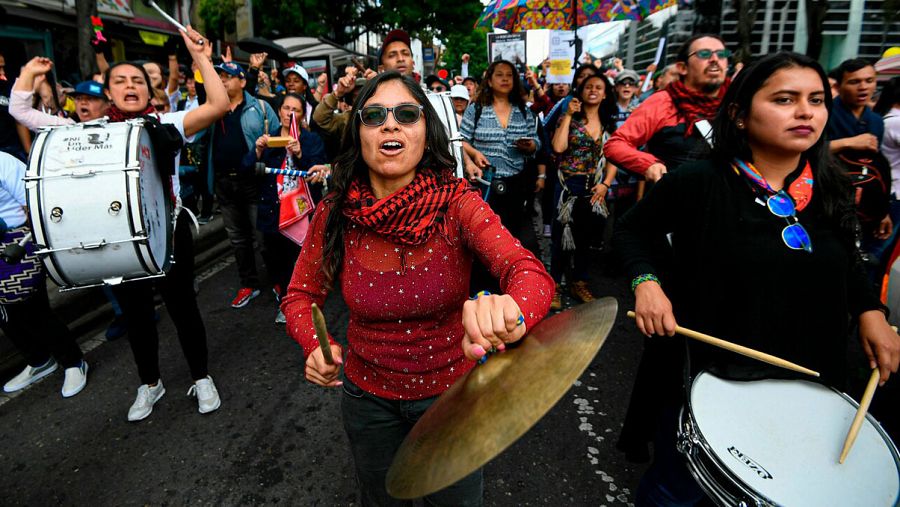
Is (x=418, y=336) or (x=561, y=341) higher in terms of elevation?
(x=561, y=341)

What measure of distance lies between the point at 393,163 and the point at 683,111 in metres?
2.35

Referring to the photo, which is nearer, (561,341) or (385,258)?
(561,341)

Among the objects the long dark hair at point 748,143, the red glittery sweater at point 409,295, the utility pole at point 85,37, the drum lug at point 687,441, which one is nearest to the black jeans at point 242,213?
the red glittery sweater at point 409,295

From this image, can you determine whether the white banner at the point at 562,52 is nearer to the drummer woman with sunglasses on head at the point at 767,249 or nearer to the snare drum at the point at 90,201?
the drummer woman with sunglasses on head at the point at 767,249

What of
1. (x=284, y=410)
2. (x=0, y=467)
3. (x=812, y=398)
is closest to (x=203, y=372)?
(x=284, y=410)

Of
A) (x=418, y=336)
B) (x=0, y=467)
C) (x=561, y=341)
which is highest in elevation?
(x=561, y=341)

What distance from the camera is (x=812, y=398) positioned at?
1530 millimetres

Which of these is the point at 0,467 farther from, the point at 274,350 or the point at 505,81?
the point at 505,81

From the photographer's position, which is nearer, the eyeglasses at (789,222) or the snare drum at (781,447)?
the snare drum at (781,447)

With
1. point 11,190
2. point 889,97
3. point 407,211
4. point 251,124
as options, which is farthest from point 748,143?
point 251,124

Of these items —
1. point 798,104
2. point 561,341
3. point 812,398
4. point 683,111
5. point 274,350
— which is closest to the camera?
point 561,341

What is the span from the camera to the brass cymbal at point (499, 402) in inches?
34.3

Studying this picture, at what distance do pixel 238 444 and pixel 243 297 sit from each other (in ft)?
7.61

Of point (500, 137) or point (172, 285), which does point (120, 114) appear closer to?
point (172, 285)
